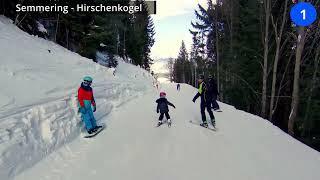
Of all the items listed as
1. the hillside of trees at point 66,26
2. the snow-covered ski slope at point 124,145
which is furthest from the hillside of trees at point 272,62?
the hillside of trees at point 66,26

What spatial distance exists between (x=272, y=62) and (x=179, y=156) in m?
18.4

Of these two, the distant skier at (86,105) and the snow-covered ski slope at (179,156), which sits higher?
→ the distant skier at (86,105)

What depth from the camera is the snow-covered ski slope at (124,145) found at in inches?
272

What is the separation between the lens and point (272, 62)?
24.0 m

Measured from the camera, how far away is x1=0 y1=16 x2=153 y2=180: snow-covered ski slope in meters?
7.05

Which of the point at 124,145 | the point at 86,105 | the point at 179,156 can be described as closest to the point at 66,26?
the point at 86,105

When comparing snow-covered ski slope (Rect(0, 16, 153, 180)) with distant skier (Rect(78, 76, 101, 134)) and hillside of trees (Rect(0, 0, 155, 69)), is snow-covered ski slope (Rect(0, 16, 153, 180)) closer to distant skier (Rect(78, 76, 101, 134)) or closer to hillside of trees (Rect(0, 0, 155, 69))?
distant skier (Rect(78, 76, 101, 134))

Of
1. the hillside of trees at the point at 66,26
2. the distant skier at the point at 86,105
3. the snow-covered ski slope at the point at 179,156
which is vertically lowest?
the snow-covered ski slope at the point at 179,156

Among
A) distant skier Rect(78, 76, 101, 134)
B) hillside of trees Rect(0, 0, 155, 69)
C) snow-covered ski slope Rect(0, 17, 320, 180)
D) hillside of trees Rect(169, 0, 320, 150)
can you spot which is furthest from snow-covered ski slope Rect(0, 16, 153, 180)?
hillside of trees Rect(169, 0, 320, 150)

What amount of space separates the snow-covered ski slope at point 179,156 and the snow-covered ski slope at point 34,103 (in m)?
0.40

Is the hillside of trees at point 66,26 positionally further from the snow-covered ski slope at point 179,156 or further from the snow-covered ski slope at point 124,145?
the snow-covered ski slope at point 179,156

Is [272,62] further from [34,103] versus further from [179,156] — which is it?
[34,103]

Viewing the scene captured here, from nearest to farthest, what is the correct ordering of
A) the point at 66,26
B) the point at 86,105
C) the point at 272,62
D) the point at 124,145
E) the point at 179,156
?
the point at 179,156
the point at 124,145
the point at 86,105
the point at 272,62
the point at 66,26

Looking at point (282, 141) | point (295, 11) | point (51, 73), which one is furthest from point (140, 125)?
point (295, 11)
